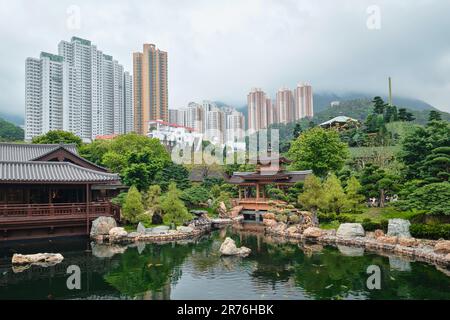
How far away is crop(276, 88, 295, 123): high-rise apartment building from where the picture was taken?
114 meters

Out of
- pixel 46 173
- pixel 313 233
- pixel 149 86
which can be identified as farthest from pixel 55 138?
pixel 149 86

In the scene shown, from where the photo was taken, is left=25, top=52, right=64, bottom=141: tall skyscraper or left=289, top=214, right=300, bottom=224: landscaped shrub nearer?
left=289, top=214, right=300, bottom=224: landscaped shrub

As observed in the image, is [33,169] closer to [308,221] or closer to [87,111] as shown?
[308,221]


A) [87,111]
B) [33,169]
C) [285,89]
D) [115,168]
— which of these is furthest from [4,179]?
[285,89]

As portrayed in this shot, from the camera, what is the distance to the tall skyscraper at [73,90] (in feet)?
257

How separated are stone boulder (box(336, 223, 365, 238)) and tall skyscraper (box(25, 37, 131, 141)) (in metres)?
74.7

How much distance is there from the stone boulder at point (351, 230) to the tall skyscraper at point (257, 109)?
254 ft

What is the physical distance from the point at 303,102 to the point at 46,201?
335 feet

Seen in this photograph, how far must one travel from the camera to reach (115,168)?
1348 inches

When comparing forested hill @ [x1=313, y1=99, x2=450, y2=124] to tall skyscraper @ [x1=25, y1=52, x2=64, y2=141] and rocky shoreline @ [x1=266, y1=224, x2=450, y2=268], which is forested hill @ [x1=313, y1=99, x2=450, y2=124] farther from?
rocky shoreline @ [x1=266, y1=224, x2=450, y2=268]

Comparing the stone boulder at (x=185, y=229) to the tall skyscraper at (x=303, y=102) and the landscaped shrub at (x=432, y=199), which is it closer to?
the landscaped shrub at (x=432, y=199)

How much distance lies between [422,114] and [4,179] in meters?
96.3

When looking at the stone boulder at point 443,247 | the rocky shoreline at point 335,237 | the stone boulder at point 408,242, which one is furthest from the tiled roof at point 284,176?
the stone boulder at point 443,247

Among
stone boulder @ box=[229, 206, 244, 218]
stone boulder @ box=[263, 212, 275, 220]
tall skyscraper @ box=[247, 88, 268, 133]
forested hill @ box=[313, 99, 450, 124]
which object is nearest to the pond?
stone boulder @ box=[263, 212, 275, 220]
